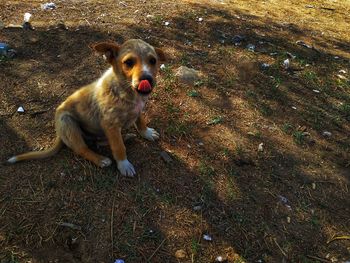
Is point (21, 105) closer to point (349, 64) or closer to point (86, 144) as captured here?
point (86, 144)

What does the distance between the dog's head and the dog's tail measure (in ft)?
4.06

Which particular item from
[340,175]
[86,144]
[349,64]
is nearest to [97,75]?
[86,144]

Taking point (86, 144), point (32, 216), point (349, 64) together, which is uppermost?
point (349, 64)

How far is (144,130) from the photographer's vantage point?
4793 millimetres

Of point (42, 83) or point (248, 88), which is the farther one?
point (248, 88)

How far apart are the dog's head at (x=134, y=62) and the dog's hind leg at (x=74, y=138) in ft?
2.81

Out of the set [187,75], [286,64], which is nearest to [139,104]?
[187,75]

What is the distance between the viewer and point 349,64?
7250 millimetres

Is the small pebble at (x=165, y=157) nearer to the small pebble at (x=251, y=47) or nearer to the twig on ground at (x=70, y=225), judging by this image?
the twig on ground at (x=70, y=225)

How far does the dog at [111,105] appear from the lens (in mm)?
3938

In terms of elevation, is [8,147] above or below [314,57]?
below

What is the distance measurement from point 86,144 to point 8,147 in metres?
1.05

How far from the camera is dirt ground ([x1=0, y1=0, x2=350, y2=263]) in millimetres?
3795

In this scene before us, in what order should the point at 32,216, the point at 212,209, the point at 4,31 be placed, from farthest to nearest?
1. the point at 4,31
2. the point at 212,209
3. the point at 32,216
